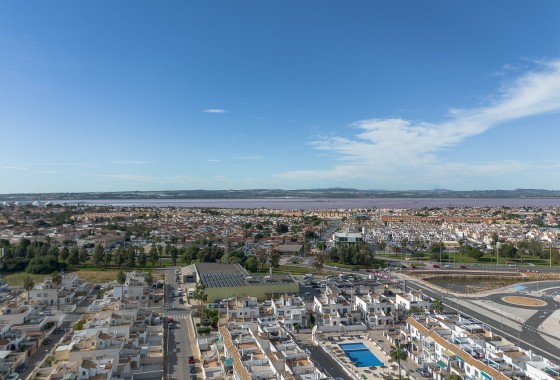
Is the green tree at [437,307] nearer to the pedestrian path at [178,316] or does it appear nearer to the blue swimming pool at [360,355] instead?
the blue swimming pool at [360,355]

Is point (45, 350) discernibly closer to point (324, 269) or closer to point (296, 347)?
point (296, 347)

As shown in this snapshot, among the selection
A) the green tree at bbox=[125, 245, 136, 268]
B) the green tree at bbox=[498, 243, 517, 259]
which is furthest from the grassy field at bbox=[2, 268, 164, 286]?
the green tree at bbox=[498, 243, 517, 259]

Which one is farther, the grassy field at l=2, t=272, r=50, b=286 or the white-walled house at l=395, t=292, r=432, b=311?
the grassy field at l=2, t=272, r=50, b=286

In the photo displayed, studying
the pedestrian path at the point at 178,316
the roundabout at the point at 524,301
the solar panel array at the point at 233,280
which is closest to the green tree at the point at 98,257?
the solar panel array at the point at 233,280

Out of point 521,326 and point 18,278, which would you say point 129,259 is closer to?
point 18,278

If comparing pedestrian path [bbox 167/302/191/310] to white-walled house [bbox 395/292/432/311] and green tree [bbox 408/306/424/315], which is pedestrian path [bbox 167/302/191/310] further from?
green tree [bbox 408/306/424/315]

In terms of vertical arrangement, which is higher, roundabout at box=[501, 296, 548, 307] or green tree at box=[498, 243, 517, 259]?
green tree at box=[498, 243, 517, 259]

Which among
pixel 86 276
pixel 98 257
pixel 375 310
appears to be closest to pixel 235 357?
pixel 375 310
